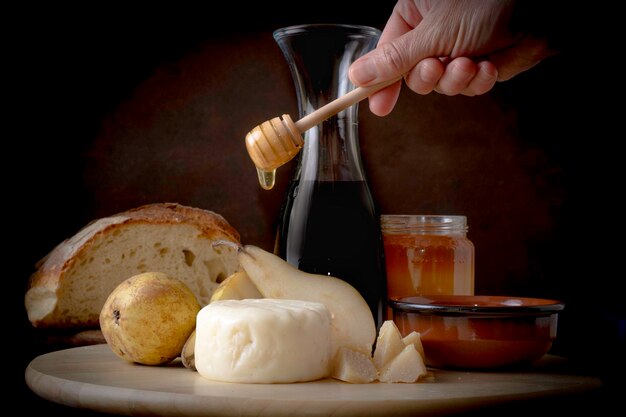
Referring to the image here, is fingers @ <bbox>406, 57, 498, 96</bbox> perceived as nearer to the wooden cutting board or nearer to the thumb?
the thumb

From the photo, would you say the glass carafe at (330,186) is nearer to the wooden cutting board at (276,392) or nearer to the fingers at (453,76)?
the fingers at (453,76)

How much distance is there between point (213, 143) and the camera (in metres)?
2.05

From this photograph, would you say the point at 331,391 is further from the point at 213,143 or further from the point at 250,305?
the point at 213,143

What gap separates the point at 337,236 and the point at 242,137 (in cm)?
71

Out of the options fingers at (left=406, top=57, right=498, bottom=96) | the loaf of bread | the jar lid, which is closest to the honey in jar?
the jar lid

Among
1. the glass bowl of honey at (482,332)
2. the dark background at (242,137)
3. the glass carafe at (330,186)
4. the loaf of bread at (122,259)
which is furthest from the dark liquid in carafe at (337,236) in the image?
the dark background at (242,137)

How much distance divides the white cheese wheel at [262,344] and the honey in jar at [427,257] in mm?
370

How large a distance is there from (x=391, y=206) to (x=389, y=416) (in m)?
1.13

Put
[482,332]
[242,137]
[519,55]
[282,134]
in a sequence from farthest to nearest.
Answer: [242,137], [519,55], [282,134], [482,332]

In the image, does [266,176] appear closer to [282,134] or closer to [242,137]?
[282,134]

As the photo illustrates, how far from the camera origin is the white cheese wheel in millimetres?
1106

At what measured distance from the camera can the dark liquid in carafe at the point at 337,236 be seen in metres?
1.40

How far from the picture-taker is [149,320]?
4.06ft

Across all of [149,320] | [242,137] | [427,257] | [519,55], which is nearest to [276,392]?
[149,320]
